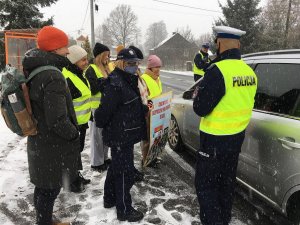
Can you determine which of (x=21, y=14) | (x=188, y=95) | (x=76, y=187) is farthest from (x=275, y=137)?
(x=21, y=14)

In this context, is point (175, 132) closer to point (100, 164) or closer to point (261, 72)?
point (100, 164)

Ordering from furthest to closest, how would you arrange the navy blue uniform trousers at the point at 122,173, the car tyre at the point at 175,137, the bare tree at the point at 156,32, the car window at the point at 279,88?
the bare tree at the point at 156,32 < the car tyre at the point at 175,137 < the navy blue uniform trousers at the point at 122,173 < the car window at the point at 279,88

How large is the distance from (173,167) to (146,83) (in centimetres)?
149

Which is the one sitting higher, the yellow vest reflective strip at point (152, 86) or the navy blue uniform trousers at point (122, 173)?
the yellow vest reflective strip at point (152, 86)

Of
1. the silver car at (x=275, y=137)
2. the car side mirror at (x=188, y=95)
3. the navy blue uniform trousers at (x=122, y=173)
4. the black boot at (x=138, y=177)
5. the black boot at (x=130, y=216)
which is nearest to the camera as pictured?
the silver car at (x=275, y=137)

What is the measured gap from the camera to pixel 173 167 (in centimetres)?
484

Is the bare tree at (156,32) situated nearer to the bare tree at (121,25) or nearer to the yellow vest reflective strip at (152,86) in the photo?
the bare tree at (121,25)

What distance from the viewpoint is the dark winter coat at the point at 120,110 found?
9.60 feet

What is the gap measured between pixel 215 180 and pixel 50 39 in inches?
80.3

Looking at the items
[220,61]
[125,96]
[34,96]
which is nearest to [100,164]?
[125,96]

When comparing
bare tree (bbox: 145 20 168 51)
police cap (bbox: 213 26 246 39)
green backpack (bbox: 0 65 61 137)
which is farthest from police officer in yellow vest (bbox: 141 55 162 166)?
bare tree (bbox: 145 20 168 51)

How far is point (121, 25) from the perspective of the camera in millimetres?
79312

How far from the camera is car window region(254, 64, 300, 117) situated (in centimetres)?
287

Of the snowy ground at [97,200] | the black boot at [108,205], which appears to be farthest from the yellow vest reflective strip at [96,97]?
the black boot at [108,205]
